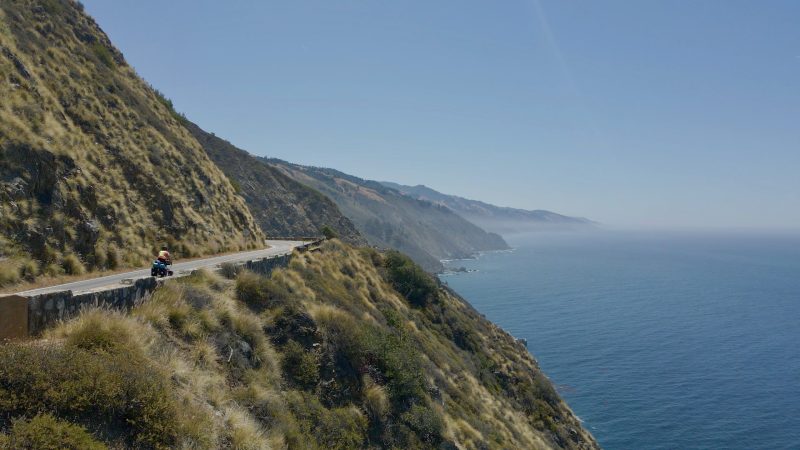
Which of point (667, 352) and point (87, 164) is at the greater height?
point (87, 164)

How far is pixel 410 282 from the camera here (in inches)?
1476

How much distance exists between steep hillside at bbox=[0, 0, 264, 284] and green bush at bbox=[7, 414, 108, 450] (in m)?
9.54

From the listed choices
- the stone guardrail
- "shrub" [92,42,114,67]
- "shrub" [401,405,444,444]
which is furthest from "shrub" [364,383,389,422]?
"shrub" [92,42,114,67]

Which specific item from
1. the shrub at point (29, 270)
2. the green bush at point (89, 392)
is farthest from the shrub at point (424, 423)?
the shrub at point (29, 270)

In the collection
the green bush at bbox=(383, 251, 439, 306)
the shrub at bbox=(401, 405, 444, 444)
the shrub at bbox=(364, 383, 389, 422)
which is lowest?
the shrub at bbox=(401, 405, 444, 444)

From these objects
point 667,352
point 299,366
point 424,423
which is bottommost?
point 667,352

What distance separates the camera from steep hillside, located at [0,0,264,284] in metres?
15.9

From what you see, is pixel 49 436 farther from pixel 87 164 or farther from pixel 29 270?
pixel 87 164

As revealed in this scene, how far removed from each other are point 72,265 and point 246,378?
9638 millimetres

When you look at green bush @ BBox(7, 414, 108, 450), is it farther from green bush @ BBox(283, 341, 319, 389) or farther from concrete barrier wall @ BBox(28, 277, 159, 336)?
green bush @ BBox(283, 341, 319, 389)

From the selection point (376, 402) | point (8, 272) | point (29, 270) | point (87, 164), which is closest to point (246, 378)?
point (376, 402)

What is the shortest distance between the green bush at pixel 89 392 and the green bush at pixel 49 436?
314 mm

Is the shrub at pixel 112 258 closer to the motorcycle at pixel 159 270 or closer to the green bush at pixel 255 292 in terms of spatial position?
the motorcycle at pixel 159 270

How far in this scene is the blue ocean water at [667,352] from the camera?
Answer: 50812 mm
